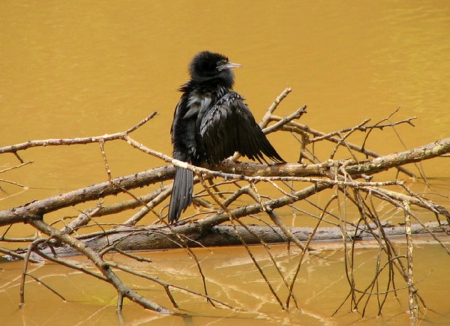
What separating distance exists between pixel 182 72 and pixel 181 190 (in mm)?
6033

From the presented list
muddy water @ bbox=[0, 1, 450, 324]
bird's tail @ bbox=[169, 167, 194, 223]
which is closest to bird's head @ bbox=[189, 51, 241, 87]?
bird's tail @ bbox=[169, 167, 194, 223]

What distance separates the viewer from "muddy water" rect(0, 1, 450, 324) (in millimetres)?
7363

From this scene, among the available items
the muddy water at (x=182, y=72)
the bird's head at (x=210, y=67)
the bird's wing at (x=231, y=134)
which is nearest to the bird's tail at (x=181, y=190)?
the bird's wing at (x=231, y=134)

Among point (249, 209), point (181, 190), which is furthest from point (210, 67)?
point (181, 190)

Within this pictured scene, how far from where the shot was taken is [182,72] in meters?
10.0

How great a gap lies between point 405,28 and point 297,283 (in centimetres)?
747

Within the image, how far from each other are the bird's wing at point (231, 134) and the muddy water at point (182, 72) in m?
0.86

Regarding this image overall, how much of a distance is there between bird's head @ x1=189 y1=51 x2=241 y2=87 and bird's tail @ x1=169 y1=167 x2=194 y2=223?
3.34ft

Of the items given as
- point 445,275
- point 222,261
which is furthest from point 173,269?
point 445,275

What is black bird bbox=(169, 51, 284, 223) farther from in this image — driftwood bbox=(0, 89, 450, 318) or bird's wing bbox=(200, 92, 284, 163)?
driftwood bbox=(0, 89, 450, 318)

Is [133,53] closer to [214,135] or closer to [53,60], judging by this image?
[53,60]

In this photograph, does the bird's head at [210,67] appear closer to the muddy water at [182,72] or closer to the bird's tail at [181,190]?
the bird's tail at [181,190]

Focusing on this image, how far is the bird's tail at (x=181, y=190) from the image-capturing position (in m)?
4.18

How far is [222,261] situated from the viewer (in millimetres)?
5082
